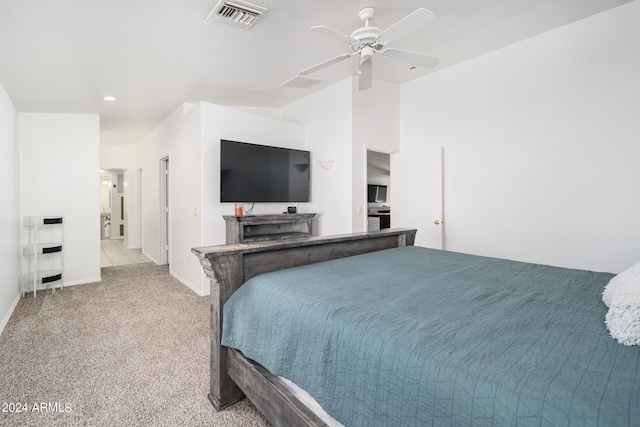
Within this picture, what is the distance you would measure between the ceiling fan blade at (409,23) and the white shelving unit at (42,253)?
4.57 metres

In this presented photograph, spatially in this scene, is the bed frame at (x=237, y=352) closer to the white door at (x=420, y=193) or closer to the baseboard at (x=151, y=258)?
the white door at (x=420, y=193)

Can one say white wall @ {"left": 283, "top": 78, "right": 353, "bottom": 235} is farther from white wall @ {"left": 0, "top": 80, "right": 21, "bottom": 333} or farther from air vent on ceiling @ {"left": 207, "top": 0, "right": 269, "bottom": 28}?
white wall @ {"left": 0, "top": 80, "right": 21, "bottom": 333}

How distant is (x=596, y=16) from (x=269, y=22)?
2.83m

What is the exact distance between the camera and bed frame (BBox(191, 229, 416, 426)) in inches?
53.1

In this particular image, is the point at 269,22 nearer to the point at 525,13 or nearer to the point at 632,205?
the point at 525,13

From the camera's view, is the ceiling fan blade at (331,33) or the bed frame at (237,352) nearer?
the bed frame at (237,352)

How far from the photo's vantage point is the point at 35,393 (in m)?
1.94

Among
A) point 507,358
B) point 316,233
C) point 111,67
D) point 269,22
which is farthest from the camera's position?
point 316,233

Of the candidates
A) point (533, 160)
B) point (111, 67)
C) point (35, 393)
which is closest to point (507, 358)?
point (35, 393)

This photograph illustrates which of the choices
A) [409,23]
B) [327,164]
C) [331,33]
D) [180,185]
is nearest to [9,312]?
[180,185]

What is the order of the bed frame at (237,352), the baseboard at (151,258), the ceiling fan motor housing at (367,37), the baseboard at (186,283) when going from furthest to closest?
the baseboard at (151,258), the baseboard at (186,283), the ceiling fan motor housing at (367,37), the bed frame at (237,352)

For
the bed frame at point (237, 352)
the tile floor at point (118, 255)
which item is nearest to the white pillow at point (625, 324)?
the bed frame at point (237, 352)

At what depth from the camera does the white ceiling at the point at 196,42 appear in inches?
93.5

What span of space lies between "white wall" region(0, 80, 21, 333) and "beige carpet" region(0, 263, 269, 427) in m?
0.21
